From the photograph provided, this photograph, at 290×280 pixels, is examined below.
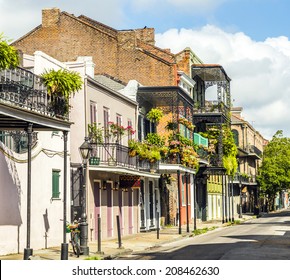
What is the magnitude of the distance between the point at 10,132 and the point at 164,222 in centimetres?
2125

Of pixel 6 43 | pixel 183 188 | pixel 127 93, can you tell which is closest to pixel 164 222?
pixel 183 188

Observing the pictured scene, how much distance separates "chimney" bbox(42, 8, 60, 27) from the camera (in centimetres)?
4241

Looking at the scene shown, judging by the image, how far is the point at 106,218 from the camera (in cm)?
2983

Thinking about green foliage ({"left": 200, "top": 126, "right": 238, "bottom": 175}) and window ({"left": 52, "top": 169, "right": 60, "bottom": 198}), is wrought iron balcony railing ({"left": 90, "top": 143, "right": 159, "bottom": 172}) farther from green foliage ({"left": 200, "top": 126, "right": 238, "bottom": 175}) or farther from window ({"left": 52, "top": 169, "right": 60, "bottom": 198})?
green foliage ({"left": 200, "top": 126, "right": 238, "bottom": 175})

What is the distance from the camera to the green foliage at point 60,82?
2208 cm

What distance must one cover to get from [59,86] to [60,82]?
132 millimetres

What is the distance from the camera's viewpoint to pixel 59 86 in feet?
72.9

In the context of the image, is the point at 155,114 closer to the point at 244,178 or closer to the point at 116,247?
the point at 116,247

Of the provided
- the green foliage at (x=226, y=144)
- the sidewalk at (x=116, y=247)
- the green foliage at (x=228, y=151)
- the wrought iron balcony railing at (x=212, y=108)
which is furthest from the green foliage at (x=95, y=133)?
the green foliage at (x=228, y=151)

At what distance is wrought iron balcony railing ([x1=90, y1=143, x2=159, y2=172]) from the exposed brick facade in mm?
10780

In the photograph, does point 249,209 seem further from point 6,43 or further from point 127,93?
point 6,43

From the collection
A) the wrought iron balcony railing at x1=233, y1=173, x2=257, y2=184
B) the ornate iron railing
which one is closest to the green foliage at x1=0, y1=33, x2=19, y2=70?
the ornate iron railing

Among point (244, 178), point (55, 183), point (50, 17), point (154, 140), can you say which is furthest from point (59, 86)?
point (244, 178)

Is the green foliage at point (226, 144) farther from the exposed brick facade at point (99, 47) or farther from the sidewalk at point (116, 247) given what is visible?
the sidewalk at point (116, 247)
